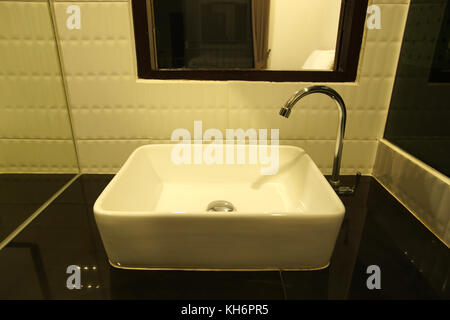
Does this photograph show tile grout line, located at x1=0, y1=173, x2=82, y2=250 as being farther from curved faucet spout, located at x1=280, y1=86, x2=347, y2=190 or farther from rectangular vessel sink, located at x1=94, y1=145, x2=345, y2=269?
curved faucet spout, located at x1=280, y1=86, x2=347, y2=190

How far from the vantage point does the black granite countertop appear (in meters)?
0.51

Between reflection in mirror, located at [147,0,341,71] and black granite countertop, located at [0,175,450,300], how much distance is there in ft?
1.83

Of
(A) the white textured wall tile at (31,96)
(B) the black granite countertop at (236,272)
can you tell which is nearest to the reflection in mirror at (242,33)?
(A) the white textured wall tile at (31,96)

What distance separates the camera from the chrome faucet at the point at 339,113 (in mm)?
658

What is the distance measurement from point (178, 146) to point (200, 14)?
2.66ft

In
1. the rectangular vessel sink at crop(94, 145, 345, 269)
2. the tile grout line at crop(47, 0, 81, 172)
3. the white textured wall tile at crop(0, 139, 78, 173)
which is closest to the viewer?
the rectangular vessel sink at crop(94, 145, 345, 269)

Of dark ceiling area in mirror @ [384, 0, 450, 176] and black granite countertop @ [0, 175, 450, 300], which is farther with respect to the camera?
dark ceiling area in mirror @ [384, 0, 450, 176]

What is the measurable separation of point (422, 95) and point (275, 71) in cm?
42

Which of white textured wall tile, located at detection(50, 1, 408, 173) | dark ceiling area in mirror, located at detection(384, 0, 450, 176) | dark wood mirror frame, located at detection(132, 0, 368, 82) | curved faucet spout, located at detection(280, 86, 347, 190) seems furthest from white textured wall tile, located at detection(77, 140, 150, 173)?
dark ceiling area in mirror, located at detection(384, 0, 450, 176)

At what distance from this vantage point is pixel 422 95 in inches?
29.4

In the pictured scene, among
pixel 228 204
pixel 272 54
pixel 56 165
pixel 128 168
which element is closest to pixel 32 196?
pixel 56 165

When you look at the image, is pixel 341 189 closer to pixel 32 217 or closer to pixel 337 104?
pixel 337 104

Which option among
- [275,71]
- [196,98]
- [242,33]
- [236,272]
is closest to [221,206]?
[236,272]
